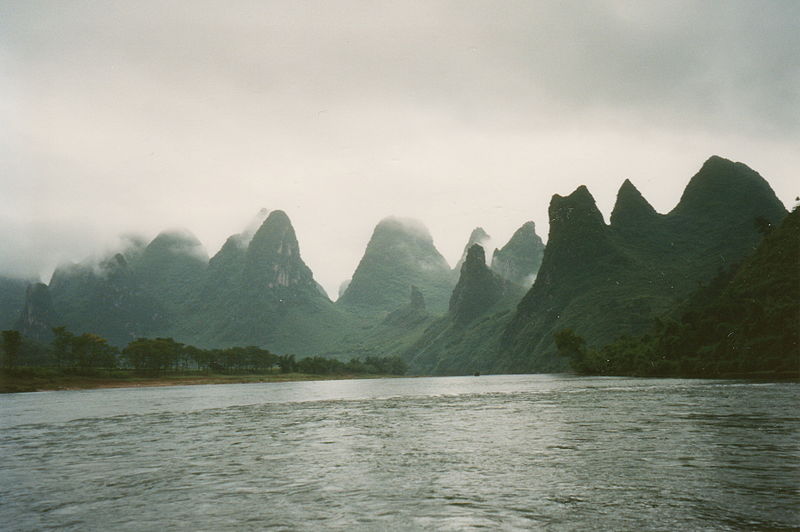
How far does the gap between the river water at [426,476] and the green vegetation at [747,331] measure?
251 feet

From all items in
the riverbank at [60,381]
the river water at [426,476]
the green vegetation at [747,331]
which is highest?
the green vegetation at [747,331]

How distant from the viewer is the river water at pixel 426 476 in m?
15.3

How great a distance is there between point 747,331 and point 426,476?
11762cm

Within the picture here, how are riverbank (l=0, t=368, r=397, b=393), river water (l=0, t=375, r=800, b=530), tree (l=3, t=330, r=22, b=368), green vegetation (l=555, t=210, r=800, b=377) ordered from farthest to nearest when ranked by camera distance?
tree (l=3, t=330, r=22, b=368)
riverbank (l=0, t=368, r=397, b=393)
green vegetation (l=555, t=210, r=800, b=377)
river water (l=0, t=375, r=800, b=530)

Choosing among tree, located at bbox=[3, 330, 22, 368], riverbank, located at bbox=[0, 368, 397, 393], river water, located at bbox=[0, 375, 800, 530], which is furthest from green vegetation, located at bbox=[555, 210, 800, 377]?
tree, located at bbox=[3, 330, 22, 368]

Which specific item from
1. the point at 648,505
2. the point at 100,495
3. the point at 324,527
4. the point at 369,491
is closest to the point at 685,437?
the point at 648,505

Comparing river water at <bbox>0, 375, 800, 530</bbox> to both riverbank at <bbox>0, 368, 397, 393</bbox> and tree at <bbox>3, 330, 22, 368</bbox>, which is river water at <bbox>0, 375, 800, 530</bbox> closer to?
riverbank at <bbox>0, 368, 397, 393</bbox>

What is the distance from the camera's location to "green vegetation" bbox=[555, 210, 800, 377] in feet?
346

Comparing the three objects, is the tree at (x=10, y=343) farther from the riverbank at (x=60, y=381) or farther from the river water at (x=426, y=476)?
the river water at (x=426, y=476)

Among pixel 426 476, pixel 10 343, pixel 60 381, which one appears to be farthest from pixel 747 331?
pixel 10 343

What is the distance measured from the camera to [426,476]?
2183 centimetres

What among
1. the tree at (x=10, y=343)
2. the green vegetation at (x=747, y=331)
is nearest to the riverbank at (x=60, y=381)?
the tree at (x=10, y=343)

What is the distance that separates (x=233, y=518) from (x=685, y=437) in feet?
78.7

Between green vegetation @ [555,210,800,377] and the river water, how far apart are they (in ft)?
251
